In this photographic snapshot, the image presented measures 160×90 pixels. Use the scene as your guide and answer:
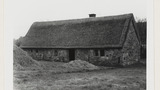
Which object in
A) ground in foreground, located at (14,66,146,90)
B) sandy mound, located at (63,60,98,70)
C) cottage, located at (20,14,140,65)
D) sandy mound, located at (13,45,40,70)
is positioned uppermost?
cottage, located at (20,14,140,65)

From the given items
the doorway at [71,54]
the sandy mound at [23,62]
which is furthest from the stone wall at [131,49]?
the sandy mound at [23,62]

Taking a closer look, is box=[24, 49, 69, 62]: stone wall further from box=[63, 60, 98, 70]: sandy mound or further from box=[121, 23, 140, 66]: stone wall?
box=[121, 23, 140, 66]: stone wall

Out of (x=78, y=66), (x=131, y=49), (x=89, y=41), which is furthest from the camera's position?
(x=89, y=41)

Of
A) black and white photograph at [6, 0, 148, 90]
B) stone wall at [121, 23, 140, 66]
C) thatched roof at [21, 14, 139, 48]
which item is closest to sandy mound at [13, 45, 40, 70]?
black and white photograph at [6, 0, 148, 90]

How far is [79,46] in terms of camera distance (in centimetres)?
2050

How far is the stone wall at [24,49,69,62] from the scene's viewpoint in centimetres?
2112

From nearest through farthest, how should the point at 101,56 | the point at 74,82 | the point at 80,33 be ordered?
the point at 74,82, the point at 101,56, the point at 80,33

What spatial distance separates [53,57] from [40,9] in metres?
9.54

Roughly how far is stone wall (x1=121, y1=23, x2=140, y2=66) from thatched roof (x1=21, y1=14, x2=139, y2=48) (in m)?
0.49

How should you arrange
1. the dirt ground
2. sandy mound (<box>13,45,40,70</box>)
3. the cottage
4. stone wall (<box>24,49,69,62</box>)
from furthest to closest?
stone wall (<box>24,49,69,62</box>) → the cottage → sandy mound (<box>13,45,40,70</box>) → the dirt ground

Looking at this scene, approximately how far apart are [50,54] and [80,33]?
3037mm

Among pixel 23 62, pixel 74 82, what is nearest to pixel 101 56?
pixel 23 62

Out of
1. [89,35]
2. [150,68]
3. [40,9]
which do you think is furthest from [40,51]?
[150,68]

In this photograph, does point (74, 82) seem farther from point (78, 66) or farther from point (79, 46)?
point (79, 46)
